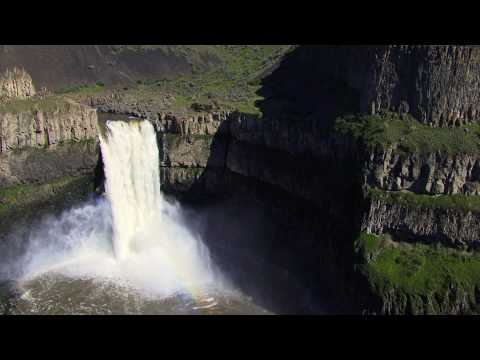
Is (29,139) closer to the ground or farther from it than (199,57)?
closer to the ground

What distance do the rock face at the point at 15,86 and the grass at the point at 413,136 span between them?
41555mm

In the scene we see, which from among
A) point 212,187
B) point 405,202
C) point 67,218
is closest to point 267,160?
point 212,187

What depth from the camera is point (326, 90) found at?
237ft

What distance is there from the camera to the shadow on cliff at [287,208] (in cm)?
5450

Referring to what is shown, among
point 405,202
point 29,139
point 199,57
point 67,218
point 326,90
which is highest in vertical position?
point 199,57

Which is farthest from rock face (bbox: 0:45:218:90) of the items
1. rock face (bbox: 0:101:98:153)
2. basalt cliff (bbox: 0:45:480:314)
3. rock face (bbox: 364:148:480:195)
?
rock face (bbox: 364:148:480:195)

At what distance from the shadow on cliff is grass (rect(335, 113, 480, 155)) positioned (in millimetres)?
3352

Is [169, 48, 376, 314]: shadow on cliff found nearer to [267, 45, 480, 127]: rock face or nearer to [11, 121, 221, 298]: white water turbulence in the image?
[11, 121, 221, 298]: white water turbulence

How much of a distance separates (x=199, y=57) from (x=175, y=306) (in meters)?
69.9

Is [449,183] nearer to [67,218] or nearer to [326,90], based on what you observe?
[326,90]

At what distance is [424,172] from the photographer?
51.0 m

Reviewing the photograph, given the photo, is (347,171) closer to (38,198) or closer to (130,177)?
(130,177)

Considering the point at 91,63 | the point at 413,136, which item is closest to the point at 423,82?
the point at 413,136

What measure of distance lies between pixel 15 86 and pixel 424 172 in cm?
5013
